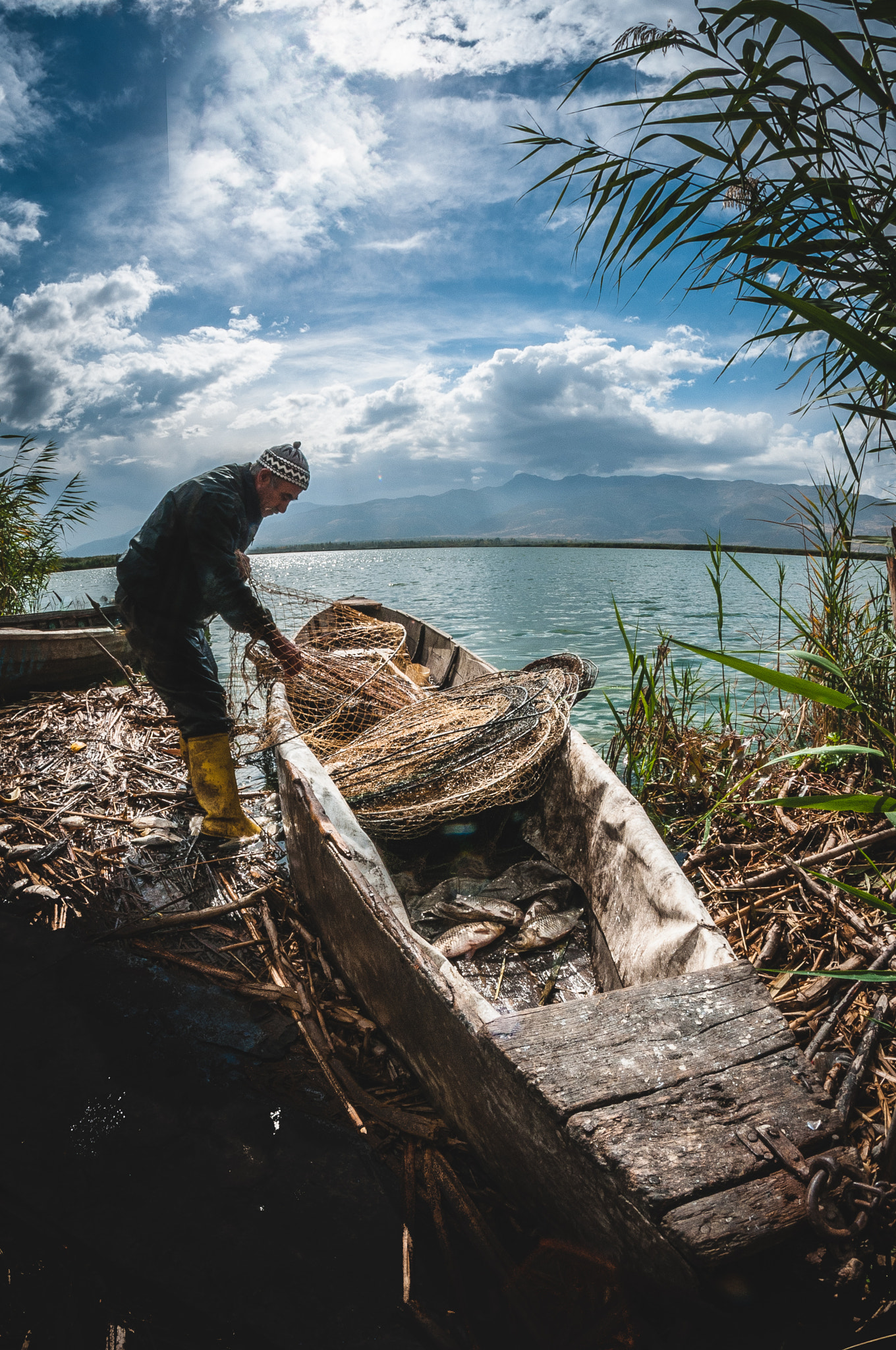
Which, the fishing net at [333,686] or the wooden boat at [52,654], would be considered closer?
the fishing net at [333,686]

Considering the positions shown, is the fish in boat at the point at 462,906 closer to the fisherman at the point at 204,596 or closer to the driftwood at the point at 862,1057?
the driftwood at the point at 862,1057

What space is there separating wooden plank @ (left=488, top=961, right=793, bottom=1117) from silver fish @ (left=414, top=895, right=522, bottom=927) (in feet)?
4.09

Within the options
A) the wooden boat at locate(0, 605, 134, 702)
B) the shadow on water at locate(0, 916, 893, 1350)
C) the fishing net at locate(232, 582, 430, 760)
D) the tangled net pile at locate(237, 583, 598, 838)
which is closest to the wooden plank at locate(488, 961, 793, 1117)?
the shadow on water at locate(0, 916, 893, 1350)

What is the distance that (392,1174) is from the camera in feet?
6.65

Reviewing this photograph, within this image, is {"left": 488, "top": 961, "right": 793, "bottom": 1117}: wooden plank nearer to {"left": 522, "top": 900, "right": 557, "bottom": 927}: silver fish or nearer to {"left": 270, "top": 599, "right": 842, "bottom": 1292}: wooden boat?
{"left": 270, "top": 599, "right": 842, "bottom": 1292}: wooden boat

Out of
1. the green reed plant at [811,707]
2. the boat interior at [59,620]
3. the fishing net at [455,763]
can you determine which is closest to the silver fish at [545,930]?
the fishing net at [455,763]

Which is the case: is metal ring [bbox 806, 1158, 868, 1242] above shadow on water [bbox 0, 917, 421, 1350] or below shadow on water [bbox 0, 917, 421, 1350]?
above

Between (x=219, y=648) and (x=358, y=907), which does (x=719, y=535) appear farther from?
(x=219, y=648)

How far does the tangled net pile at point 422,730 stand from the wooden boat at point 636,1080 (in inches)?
33.5

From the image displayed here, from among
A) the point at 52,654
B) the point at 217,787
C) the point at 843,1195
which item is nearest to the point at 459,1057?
the point at 843,1195

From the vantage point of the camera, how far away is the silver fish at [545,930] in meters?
2.85

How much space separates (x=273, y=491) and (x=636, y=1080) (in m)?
3.56

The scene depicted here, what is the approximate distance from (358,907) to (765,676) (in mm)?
1674

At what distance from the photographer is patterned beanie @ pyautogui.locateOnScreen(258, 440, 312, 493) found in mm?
3957
